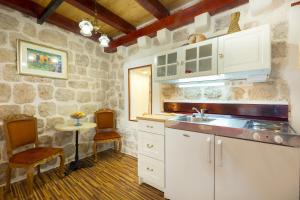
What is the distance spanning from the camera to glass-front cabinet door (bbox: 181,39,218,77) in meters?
1.69

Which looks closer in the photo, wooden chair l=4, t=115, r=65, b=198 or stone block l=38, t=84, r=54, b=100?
wooden chair l=4, t=115, r=65, b=198

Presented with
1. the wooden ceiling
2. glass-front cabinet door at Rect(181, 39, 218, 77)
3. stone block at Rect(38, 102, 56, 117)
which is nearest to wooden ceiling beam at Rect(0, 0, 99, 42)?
the wooden ceiling

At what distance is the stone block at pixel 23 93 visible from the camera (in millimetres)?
2162

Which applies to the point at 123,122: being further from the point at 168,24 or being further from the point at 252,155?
the point at 252,155

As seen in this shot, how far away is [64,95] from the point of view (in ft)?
8.96

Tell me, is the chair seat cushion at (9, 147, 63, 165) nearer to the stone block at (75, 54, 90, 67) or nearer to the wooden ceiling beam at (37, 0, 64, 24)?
the stone block at (75, 54, 90, 67)

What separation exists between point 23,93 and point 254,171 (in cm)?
295

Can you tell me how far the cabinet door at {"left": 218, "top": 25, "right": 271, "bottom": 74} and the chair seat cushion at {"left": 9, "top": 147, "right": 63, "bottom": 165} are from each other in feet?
7.85

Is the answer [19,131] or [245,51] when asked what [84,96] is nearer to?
[19,131]

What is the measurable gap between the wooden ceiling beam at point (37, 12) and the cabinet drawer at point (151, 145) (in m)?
2.24

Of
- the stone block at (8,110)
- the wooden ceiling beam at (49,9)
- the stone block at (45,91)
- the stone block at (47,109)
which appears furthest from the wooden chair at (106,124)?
the wooden ceiling beam at (49,9)

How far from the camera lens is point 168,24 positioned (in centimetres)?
225

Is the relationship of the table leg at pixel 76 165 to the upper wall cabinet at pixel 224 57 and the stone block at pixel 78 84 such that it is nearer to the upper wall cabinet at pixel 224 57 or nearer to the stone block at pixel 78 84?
the stone block at pixel 78 84

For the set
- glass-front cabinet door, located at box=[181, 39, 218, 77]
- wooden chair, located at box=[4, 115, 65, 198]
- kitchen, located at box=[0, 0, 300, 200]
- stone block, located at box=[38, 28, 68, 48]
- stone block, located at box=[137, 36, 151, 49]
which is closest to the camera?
kitchen, located at box=[0, 0, 300, 200]
